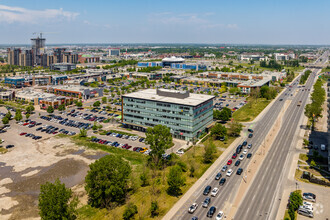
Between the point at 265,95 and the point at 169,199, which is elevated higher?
the point at 265,95

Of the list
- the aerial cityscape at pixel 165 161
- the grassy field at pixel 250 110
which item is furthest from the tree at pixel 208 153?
the grassy field at pixel 250 110

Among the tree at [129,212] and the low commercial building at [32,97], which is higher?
the low commercial building at [32,97]

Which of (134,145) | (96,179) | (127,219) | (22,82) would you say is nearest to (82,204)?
(96,179)

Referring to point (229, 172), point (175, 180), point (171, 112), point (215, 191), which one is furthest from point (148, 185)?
point (171, 112)

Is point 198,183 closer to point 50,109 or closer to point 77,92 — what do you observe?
point 50,109

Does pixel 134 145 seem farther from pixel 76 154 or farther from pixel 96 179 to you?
pixel 96 179

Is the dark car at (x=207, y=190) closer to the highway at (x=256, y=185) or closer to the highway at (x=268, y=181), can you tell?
the highway at (x=256, y=185)
